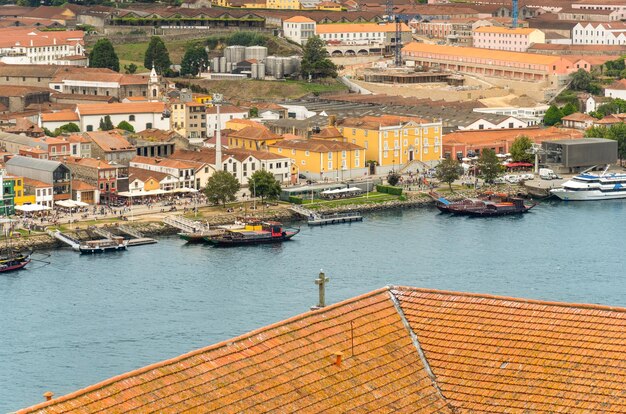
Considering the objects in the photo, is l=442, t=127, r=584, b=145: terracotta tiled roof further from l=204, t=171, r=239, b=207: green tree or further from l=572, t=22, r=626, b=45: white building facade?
l=572, t=22, r=626, b=45: white building facade

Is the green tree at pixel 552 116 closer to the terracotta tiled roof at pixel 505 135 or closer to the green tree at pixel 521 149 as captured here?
the terracotta tiled roof at pixel 505 135

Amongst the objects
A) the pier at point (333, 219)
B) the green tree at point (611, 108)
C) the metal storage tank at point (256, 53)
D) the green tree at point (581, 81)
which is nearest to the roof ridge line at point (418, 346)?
the pier at point (333, 219)

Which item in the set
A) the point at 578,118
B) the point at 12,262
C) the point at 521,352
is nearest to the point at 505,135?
the point at 578,118

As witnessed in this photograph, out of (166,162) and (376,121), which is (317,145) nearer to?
(376,121)

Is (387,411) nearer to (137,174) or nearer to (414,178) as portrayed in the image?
(137,174)

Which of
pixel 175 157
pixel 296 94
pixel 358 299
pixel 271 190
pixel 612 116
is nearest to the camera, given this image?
pixel 358 299

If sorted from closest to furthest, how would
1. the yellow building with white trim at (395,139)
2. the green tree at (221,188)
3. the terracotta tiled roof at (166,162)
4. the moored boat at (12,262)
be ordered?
the moored boat at (12,262), the green tree at (221,188), the terracotta tiled roof at (166,162), the yellow building with white trim at (395,139)

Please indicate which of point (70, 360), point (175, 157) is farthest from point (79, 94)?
point (70, 360)
